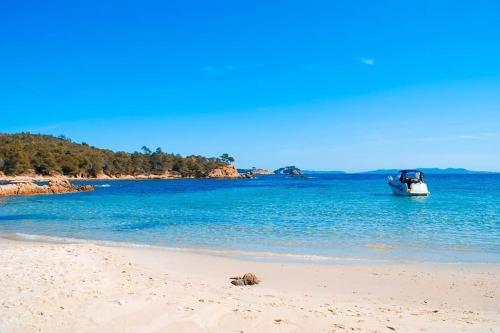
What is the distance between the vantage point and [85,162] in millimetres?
126438

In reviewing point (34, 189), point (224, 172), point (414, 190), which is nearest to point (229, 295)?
point (414, 190)

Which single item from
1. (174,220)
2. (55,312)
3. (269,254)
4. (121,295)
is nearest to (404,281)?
(269,254)

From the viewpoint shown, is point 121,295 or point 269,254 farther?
point 269,254

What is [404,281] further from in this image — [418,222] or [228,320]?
[418,222]

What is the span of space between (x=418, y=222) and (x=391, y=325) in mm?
19227

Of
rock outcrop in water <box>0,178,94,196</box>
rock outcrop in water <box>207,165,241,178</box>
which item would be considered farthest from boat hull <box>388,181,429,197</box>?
rock outcrop in water <box>207,165,241,178</box>

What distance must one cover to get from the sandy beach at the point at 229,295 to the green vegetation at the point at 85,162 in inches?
4321

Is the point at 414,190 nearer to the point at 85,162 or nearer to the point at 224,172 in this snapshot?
the point at 85,162

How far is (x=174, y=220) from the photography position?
2620cm

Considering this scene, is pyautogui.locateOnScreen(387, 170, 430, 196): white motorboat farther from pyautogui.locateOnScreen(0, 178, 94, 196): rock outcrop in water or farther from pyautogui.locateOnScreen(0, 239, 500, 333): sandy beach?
pyautogui.locateOnScreen(0, 178, 94, 196): rock outcrop in water

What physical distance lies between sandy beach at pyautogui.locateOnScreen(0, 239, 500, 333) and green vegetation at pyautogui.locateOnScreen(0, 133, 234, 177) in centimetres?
10975

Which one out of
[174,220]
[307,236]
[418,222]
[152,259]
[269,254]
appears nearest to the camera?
[152,259]

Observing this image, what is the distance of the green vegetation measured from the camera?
10902cm

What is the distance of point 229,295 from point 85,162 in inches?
5034
